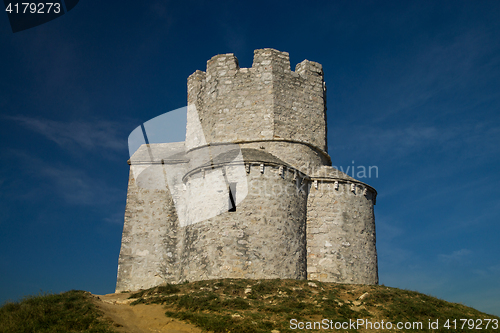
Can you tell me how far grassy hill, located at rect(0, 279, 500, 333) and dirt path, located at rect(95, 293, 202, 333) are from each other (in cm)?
32

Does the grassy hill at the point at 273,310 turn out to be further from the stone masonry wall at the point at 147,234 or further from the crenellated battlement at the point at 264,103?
the crenellated battlement at the point at 264,103

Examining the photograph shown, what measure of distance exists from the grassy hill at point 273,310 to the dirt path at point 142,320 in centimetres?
32

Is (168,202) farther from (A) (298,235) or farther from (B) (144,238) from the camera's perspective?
(A) (298,235)

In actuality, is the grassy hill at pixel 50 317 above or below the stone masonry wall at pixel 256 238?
below

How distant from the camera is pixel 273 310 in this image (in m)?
13.0

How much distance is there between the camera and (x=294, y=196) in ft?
61.9

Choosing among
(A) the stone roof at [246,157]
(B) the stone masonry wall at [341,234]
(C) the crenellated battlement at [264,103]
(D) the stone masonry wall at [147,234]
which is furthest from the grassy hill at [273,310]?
(C) the crenellated battlement at [264,103]

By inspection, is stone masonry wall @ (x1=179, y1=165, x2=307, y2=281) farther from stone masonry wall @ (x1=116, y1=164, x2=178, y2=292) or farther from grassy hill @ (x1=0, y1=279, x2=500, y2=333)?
stone masonry wall @ (x1=116, y1=164, x2=178, y2=292)

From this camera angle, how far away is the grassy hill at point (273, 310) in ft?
37.6

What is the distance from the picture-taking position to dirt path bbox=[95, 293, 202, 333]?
1157cm

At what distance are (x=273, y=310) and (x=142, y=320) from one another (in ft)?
14.1

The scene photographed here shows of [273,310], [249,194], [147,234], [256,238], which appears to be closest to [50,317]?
[273,310]

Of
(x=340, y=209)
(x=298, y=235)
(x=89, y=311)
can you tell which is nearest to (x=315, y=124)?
(x=340, y=209)
